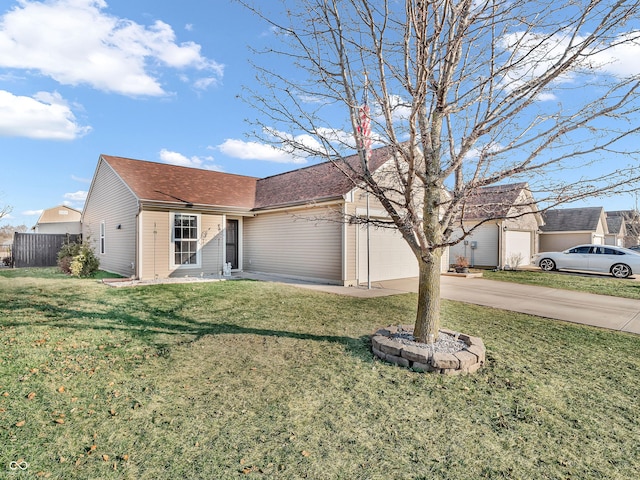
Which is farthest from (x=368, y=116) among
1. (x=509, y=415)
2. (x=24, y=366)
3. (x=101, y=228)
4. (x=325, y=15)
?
(x=101, y=228)

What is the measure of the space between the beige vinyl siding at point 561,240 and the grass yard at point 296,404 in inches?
917

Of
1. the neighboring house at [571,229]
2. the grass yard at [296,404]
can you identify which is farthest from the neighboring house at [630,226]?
the grass yard at [296,404]

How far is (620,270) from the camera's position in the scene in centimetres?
1532

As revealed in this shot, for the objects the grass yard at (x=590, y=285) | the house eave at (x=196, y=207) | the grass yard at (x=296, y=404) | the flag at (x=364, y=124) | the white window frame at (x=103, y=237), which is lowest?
the grass yard at (x=296, y=404)

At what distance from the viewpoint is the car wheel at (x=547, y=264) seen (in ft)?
57.1

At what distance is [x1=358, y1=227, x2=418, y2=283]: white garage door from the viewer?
459 inches

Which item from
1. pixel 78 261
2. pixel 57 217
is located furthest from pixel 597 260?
pixel 57 217

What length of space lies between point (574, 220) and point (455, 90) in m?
27.2

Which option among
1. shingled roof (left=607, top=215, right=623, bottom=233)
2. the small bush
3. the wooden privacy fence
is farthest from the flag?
shingled roof (left=607, top=215, right=623, bottom=233)

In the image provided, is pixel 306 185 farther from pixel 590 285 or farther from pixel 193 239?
pixel 590 285

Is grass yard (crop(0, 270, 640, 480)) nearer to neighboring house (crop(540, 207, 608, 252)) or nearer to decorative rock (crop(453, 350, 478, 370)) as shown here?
decorative rock (crop(453, 350, 478, 370))

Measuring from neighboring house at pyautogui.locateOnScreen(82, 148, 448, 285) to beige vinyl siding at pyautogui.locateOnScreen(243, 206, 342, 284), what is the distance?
38 millimetres

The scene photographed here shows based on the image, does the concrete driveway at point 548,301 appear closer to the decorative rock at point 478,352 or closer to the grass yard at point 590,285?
the grass yard at point 590,285

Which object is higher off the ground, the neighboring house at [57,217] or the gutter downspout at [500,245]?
the neighboring house at [57,217]
